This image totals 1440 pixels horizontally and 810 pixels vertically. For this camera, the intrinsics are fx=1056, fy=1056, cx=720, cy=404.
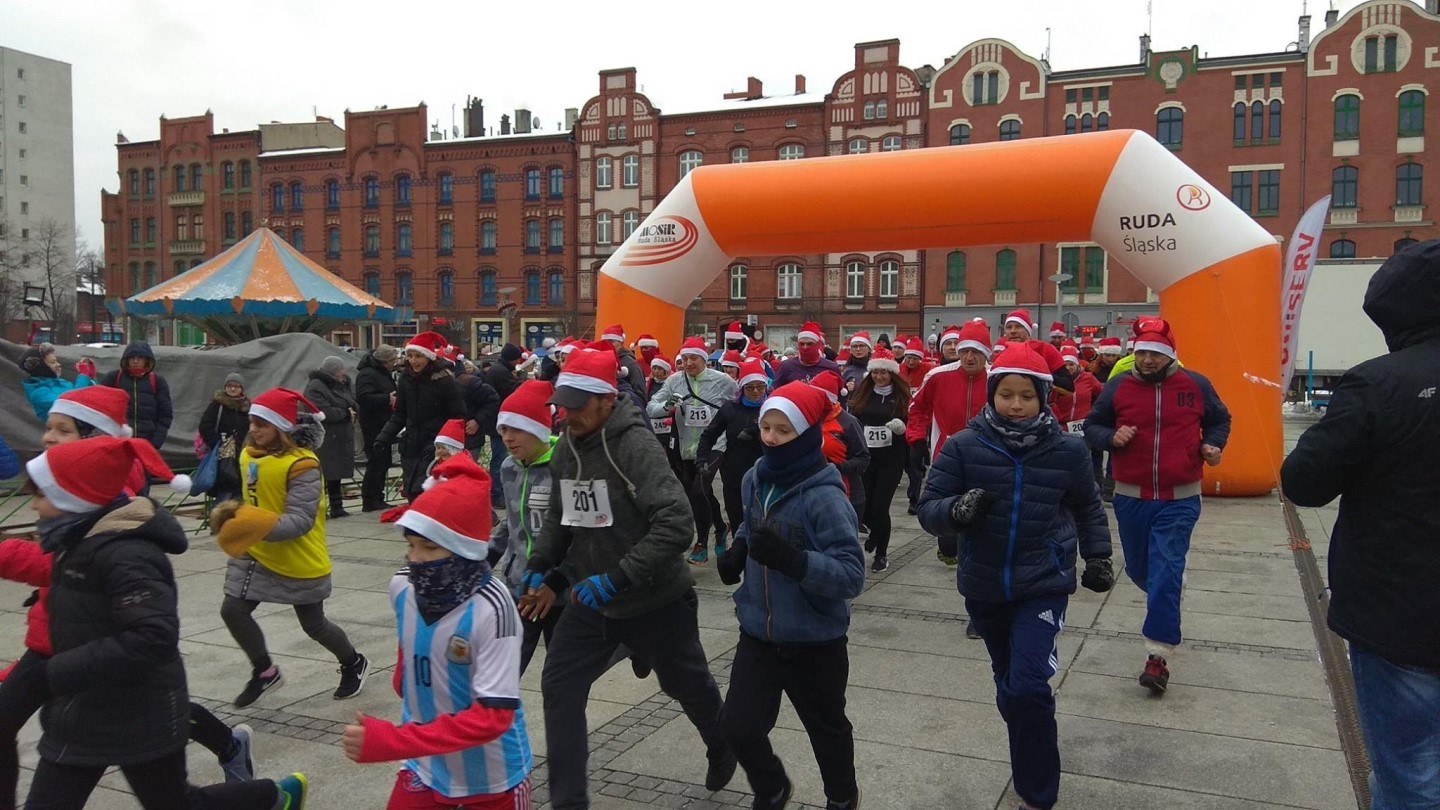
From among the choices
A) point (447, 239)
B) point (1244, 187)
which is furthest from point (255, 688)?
point (447, 239)

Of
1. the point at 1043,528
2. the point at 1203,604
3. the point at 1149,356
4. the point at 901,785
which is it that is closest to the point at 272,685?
the point at 901,785

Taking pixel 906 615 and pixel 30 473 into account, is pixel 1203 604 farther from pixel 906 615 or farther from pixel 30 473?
pixel 30 473

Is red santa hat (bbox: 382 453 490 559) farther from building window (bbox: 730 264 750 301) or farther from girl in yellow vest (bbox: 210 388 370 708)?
building window (bbox: 730 264 750 301)

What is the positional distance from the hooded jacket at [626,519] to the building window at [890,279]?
4180 cm

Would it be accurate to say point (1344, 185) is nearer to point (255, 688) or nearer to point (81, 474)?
point (255, 688)

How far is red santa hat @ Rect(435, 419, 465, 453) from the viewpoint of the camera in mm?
5914

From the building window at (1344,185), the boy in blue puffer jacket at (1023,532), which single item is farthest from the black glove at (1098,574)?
the building window at (1344,185)

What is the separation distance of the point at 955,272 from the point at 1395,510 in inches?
1666

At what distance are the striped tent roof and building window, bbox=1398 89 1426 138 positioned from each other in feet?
122

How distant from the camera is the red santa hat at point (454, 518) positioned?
284 cm

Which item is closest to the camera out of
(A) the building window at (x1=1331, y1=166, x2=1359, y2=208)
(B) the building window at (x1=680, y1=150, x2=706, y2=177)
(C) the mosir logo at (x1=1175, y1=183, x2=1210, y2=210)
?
(C) the mosir logo at (x1=1175, y1=183, x2=1210, y2=210)

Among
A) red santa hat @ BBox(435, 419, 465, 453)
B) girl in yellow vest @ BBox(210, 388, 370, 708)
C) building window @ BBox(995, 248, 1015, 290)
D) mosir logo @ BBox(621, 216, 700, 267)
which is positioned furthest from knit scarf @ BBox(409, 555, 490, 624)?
building window @ BBox(995, 248, 1015, 290)

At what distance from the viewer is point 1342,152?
39531 mm

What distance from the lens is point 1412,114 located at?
38844mm
